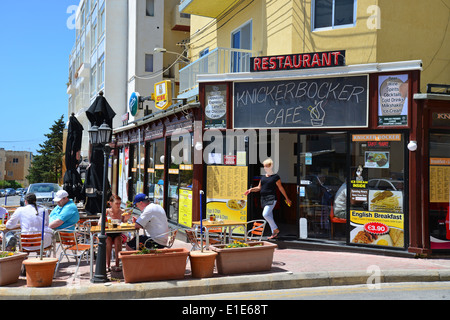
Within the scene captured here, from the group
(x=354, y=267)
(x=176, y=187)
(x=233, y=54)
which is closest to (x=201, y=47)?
(x=233, y=54)

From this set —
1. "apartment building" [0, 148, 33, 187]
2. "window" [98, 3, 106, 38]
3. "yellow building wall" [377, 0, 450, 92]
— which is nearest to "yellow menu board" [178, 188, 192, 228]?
"yellow building wall" [377, 0, 450, 92]

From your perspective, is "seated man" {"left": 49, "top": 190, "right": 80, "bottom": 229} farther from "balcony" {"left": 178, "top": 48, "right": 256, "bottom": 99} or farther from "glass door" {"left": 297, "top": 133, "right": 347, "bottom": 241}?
"balcony" {"left": 178, "top": 48, "right": 256, "bottom": 99}

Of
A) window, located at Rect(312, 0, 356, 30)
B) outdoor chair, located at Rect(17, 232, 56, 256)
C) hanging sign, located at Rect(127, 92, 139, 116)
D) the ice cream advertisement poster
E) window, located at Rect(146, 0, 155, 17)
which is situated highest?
window, located at Rect(146, 0, 155, 17)

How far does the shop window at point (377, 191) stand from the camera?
10.5 m

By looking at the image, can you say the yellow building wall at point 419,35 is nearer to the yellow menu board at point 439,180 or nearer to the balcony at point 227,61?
the yellow menu board at point 439,180

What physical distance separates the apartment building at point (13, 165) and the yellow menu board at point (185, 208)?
110419mm

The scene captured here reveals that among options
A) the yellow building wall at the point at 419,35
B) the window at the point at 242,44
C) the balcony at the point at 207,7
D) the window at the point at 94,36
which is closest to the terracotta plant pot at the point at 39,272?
the window at the point at 242,44

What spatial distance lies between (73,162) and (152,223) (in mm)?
6136

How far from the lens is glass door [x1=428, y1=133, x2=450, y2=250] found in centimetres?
1041

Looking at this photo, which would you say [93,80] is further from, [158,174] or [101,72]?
[158,174]

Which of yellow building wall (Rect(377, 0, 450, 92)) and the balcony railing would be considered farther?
the balcony railing

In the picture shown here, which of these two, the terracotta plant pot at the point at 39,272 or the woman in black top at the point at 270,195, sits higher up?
the woman in black top at the point at 270,195

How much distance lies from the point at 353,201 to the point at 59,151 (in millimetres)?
56402

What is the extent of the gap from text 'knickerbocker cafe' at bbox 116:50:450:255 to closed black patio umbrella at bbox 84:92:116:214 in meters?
2.29
